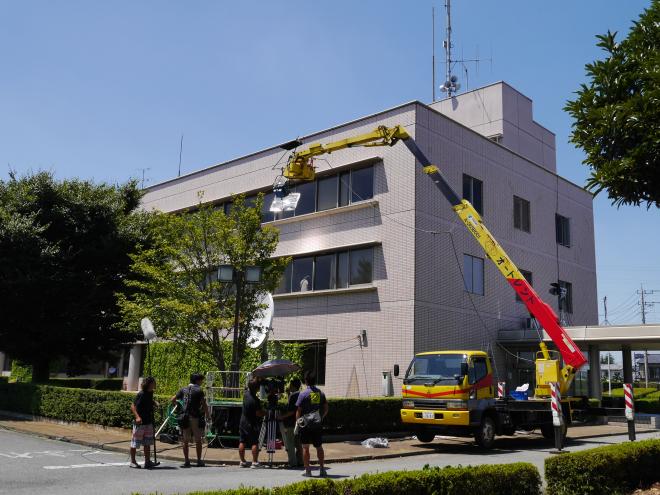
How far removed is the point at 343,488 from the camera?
261 inches

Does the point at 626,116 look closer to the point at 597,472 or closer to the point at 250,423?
the point at 597,472

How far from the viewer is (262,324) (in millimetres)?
19469

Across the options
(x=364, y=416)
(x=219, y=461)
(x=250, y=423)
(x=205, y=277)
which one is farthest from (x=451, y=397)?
(x=205, y=277)

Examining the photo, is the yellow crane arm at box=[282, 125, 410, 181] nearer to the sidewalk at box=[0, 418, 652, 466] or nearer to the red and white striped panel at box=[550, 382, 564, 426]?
the red and white striped panel at box=[550, 382, 564, 426]

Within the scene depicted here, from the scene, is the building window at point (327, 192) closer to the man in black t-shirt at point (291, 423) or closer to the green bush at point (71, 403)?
the green bush at point (71, 403)

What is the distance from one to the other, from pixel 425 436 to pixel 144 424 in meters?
7.86

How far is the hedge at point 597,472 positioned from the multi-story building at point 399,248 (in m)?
12.1

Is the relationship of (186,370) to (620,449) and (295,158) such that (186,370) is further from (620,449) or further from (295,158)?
(620,449)

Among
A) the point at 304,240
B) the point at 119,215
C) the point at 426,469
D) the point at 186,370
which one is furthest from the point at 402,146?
the point at 426,469

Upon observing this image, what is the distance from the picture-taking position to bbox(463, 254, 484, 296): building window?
24.4m

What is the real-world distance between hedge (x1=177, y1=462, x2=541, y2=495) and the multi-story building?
43.0 feet

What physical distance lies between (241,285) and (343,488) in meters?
13.1

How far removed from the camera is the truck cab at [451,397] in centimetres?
1575

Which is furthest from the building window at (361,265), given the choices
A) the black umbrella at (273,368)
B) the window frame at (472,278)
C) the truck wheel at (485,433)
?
the black umbrella at (273,368)
